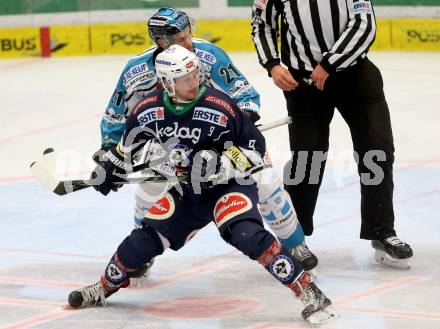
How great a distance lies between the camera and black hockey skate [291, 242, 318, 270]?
18.2ft

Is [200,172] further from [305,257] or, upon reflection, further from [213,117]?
[305,257]

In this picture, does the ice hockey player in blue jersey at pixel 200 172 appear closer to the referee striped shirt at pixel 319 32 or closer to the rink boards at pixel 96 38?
the referee striped shirt at pixel 319 32

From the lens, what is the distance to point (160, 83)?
5.18m

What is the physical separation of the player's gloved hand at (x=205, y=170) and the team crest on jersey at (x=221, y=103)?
185mm

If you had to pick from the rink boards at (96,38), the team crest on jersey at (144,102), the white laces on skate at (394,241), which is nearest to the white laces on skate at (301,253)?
the white laces on skate at (394,241)

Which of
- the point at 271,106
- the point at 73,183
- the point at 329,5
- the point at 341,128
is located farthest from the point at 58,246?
the point at 271,106

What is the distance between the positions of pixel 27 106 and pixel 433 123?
377cm

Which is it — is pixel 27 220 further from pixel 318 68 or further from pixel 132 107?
pixel 318 68

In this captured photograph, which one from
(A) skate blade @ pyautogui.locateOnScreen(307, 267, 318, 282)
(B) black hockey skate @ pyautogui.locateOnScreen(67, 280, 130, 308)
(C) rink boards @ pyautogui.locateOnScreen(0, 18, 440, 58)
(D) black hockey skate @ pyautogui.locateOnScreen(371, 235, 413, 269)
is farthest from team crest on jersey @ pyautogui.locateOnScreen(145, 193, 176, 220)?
(C) rink boards @ pyautogui.locateOnScreen(0, 18, 440, 58)

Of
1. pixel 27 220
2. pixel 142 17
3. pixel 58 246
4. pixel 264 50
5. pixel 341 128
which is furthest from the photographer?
pixel 142 17

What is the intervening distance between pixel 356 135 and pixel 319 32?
0.55m

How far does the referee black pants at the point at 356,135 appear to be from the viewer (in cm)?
573

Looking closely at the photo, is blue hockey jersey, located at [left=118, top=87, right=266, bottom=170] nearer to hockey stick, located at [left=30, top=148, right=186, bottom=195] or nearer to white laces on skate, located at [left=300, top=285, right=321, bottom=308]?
hockey stick, located at [left=30, top=148, right=186, bottom=195]

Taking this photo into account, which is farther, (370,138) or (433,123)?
(433,123)
